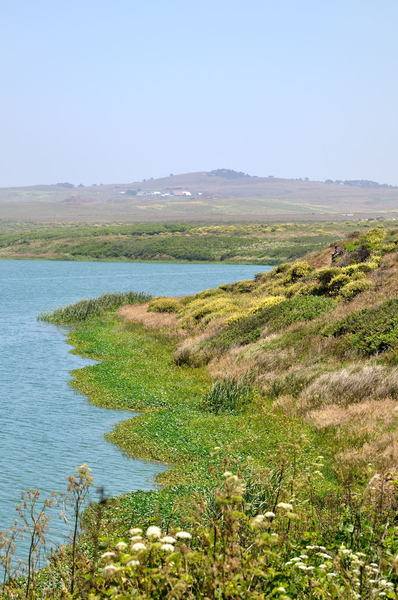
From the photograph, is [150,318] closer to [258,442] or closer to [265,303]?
[265,303]

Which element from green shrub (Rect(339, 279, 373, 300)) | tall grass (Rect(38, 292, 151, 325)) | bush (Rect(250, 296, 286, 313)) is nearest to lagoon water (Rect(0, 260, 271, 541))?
tall grass (Rect(38, 292, 151, 325))

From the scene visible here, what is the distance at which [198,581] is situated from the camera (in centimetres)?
696

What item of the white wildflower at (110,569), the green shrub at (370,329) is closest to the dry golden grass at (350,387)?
the green shrub at (370,329)

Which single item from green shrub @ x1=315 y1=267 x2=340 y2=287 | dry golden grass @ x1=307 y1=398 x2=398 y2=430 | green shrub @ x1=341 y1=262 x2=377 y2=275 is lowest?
dry golden grass @ x1=307 y1=398 x2=398 y2=430

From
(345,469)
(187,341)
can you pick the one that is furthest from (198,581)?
(187,341)

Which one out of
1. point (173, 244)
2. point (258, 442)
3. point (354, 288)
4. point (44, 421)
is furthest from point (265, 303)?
point (173, 244)

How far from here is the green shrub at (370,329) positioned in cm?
2366

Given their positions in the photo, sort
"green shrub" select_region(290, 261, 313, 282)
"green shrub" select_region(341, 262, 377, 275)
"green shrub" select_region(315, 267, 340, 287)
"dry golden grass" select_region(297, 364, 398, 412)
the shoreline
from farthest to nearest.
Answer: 1. "green shrub" select_region(290, 261, 313, 282)
2. "green shrub" select_region(315, 267, 340, 287)
3. "green shrub" select_region(341, 262, 377, 275)
4. "dry golden grass" select_region(297, 364, 398, 412)
5. the shoreline

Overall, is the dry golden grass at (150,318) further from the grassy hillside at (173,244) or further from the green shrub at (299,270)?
the grassy hillside at (173,244)

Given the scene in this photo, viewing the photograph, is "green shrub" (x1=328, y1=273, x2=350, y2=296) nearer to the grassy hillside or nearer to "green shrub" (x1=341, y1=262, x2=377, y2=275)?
"green shrub" (x1=341, y1=262, x2=377, y2=275)

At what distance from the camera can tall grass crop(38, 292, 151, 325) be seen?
5066 cm

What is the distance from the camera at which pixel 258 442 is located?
64.1 feet

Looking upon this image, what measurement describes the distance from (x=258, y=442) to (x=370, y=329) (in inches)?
297

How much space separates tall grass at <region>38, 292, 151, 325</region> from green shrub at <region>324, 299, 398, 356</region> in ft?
90.0
